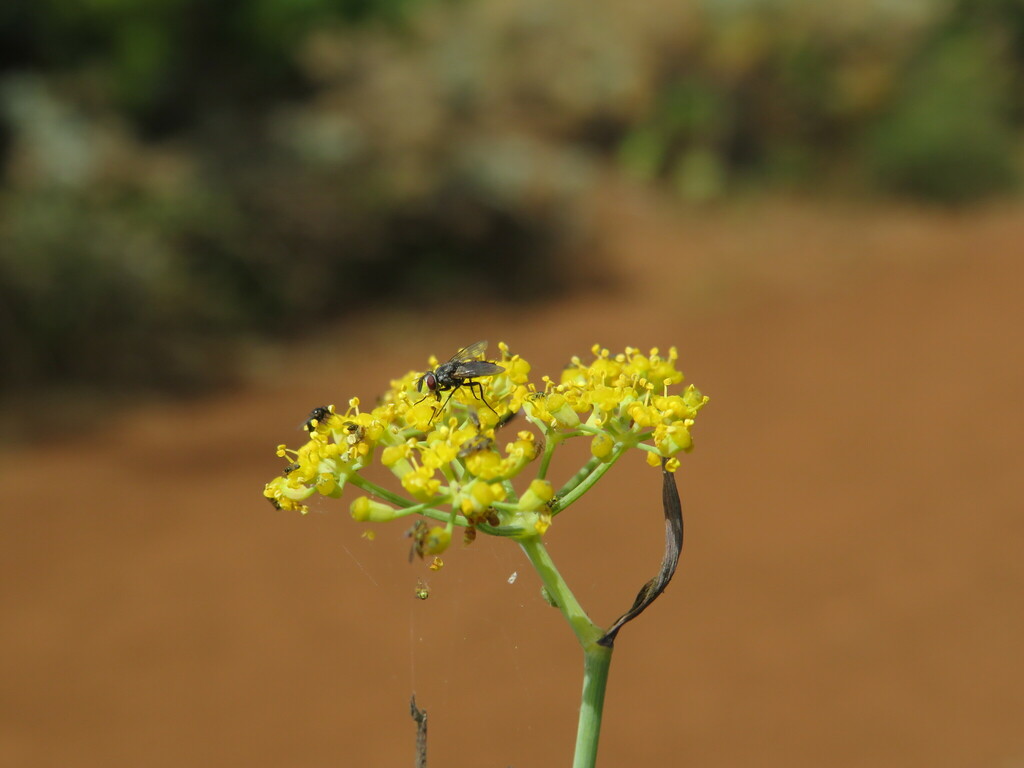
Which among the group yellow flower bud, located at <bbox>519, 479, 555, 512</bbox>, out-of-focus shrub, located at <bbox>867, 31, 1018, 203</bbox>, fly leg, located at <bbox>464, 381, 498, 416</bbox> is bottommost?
yellow flower bud, located at <bbox>519, 479, 555, 512</bbox>

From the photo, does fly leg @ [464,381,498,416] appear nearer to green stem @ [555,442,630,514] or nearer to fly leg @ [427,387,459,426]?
fly leg @ [427,387,459,426]

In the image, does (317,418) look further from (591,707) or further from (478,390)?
(591,707)

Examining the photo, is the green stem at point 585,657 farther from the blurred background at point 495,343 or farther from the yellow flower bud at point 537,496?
the blurred background at point 495,343

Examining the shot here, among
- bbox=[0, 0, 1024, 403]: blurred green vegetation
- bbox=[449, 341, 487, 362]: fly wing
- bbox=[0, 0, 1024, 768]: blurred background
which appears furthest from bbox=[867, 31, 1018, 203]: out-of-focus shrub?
bbox=[449, 341, 487, 362]: fly wing

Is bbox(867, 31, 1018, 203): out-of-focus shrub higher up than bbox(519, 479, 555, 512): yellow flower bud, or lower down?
higher up

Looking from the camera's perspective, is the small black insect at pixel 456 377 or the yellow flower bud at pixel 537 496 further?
the small black insect at pixel 456 377

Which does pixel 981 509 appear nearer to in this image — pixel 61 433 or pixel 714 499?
pixel 714 499

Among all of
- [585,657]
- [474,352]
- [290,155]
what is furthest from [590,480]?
[290,155]

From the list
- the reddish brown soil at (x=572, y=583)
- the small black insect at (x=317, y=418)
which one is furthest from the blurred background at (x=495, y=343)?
the small black insect at (x=317, y=418)
